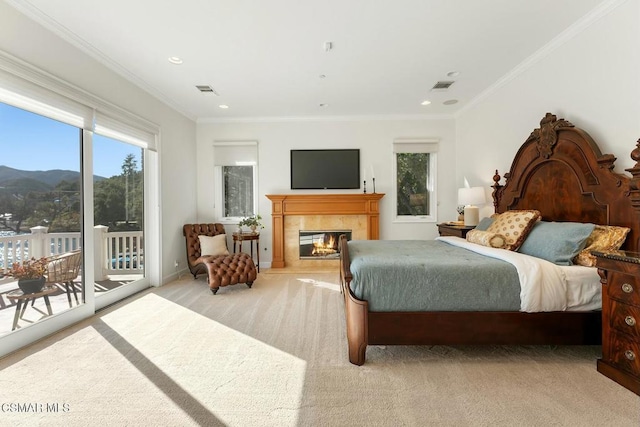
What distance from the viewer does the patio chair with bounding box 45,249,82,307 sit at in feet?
8.66

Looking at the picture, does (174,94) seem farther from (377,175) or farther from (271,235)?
(377,175)

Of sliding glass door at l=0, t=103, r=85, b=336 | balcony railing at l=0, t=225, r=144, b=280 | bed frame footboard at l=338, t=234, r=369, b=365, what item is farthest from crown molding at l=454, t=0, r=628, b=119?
balcony railing at l=0, t=225, r=144, b=280

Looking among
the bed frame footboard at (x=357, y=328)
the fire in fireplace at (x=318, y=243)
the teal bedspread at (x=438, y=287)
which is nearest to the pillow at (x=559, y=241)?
the teal bedspread at (x=438, y=287)

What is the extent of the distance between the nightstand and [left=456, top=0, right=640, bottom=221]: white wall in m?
0.92

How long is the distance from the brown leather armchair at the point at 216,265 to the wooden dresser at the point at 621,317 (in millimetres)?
3519

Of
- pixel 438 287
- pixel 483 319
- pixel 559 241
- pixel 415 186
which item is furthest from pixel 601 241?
pixel 415 186

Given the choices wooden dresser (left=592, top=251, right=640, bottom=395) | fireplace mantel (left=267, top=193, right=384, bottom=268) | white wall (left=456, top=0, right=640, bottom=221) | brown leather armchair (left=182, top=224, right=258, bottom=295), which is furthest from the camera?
fireplace mantel (left=267, top=193, right=384, bottom=268)

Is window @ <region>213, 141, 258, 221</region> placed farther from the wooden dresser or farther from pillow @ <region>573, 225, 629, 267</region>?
the wooden dresser

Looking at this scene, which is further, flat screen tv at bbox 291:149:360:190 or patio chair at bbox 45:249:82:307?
flat screen tv at bbox 291:149:360:190

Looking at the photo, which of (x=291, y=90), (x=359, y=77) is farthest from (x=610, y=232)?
(x=291, y=90)

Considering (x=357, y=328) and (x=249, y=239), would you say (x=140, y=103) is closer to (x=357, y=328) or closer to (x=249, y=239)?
(x=249, y=239)

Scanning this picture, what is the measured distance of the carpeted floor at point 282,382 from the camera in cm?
154

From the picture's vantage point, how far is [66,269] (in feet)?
9.07

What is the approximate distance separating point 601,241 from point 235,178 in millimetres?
5089
